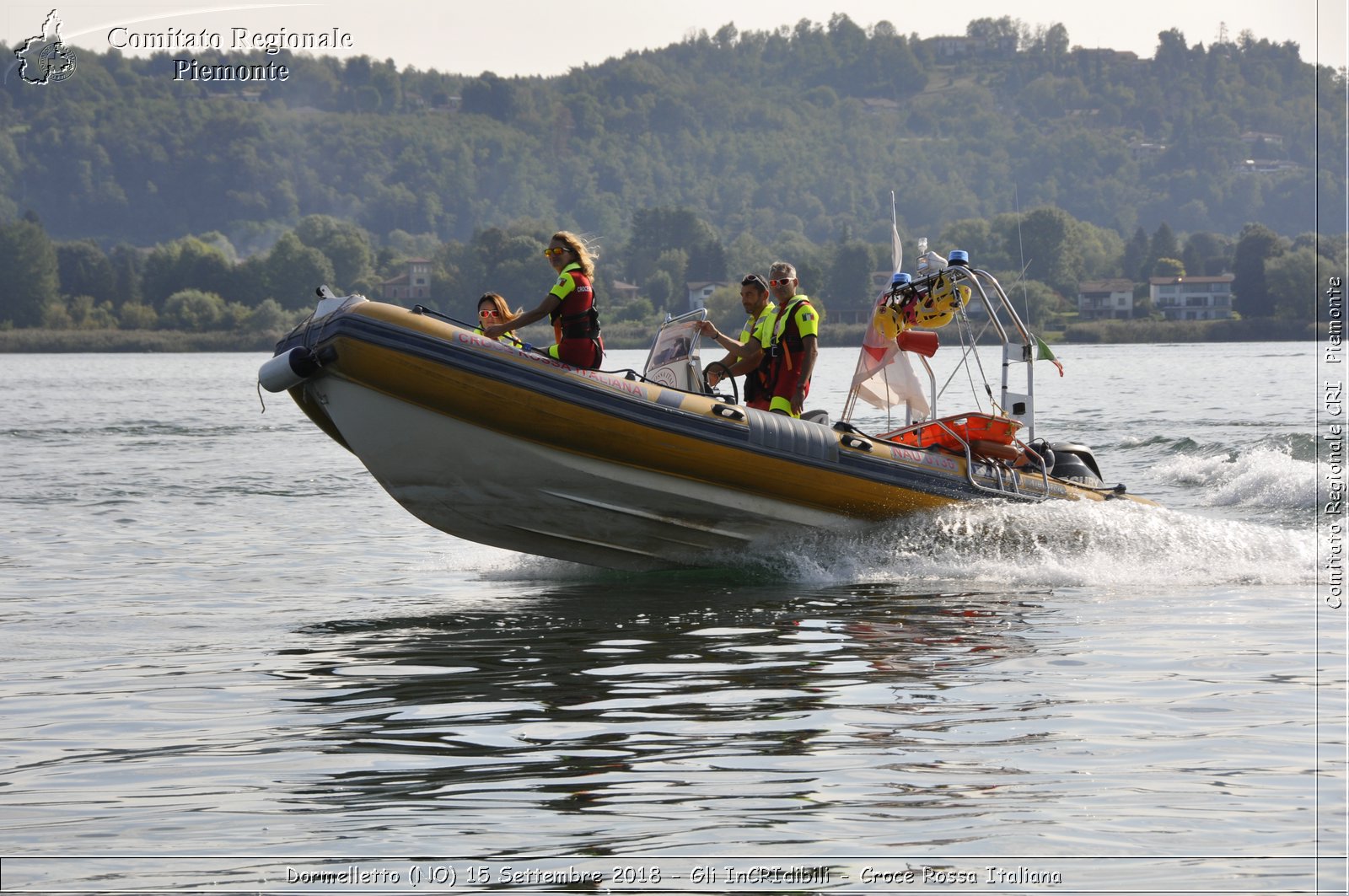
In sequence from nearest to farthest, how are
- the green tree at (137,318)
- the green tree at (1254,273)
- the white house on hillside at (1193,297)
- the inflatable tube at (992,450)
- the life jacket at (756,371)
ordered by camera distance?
the life jacket at (756,371) < the inflatable tube at (992,450) < the green tree at (1254,273) < the white house on hillside at (1193,297) < the green tree at (137,318)

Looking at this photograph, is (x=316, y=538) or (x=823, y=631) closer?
(x=823, y=631)

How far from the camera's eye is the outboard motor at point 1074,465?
404 inches

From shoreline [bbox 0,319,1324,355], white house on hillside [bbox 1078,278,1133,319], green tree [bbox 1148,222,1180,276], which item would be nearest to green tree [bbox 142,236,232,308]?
shoreline [bbox 0,319,1324,355]

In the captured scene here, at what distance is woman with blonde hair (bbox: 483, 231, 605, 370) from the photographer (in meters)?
8.18

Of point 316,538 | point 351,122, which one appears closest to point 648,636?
point 316,538

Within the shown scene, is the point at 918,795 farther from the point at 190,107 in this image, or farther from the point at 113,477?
the point at 190,107

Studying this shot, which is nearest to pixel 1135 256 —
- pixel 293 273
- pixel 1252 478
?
pixel 293 273

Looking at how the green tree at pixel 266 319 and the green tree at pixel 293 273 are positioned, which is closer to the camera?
the green tree at pixel 266 319

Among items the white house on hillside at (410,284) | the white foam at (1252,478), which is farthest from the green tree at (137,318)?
the white foam at (1252,478)

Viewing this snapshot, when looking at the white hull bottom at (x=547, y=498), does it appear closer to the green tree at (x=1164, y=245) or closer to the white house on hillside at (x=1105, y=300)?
the white house on hillside at (x=1105, y=300)

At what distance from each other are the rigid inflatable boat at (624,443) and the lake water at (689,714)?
29 centimetres

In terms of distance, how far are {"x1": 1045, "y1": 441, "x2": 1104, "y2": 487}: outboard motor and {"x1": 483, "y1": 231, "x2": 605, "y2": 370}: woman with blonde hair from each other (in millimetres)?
3341

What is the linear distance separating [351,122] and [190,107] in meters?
24.1

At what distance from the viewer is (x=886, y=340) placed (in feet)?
32.0
